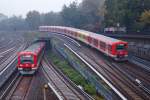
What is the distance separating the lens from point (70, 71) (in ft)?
135

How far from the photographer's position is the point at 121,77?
36250 mm

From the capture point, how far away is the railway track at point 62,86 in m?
28.6

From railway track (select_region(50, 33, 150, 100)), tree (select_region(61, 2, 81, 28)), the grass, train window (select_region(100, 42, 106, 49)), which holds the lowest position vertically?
the grass

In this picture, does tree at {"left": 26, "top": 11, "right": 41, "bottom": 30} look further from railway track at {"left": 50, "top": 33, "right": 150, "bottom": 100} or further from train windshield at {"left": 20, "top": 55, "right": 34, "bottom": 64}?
train windshield at {"left": 20, "top": 55, "right": 34, "bottom": 64}

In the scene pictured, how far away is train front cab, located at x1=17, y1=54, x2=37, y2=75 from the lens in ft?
126

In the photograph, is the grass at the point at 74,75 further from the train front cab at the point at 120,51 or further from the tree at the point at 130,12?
the tree at the point at 130,12

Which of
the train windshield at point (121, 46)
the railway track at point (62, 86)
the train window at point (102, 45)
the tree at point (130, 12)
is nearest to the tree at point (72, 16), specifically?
the tree at point (130, 12)

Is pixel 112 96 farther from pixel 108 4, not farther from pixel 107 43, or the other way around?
pixel 108 4

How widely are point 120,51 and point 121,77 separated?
9.41 metres

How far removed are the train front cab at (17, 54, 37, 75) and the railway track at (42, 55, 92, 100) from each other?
2082 millimetres

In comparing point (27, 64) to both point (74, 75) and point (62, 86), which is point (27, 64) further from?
point (62, 86)

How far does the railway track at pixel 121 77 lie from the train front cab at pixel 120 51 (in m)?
1.51

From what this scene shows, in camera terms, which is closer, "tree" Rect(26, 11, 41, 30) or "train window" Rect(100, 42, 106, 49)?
"train window" Rect(100, 42, 106, 49)

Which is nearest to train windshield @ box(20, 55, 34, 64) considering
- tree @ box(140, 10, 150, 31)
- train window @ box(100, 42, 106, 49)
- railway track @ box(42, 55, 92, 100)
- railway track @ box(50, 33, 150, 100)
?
railway track @ box(42, 55, 92, 100)
